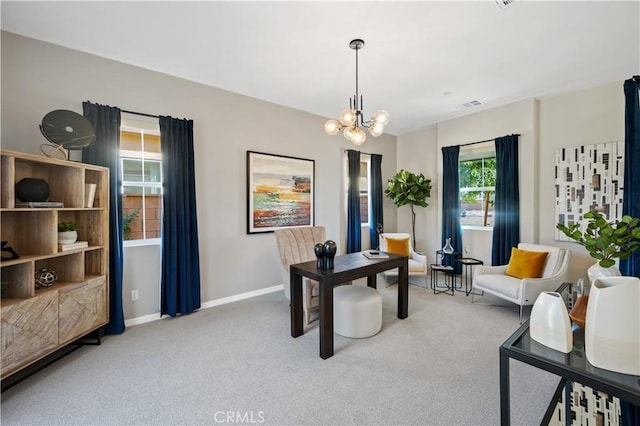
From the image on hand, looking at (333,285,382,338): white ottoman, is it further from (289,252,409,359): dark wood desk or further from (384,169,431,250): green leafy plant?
(384,169,431,250): green leafy plant

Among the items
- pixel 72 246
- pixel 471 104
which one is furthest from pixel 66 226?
pixel 471 104

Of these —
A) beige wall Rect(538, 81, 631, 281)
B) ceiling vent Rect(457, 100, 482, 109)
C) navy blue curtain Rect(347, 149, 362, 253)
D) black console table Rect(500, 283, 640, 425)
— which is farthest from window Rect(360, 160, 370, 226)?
black console table Rect(500, 283, 640, 425)

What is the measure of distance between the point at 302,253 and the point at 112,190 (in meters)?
2.25

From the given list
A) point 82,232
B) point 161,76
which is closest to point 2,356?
point 82,232

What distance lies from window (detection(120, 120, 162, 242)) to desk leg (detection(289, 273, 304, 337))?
180 centimetres

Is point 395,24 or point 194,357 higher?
point 395,24

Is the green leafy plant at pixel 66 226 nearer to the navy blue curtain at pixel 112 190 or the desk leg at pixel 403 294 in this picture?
the navy blue curtain at pixel 112 190

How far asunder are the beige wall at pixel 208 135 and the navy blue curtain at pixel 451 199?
1.92 metres

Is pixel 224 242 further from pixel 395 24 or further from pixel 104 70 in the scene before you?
pixel 395 24

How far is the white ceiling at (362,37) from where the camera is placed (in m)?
2.19

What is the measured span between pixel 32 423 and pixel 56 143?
2133 mm

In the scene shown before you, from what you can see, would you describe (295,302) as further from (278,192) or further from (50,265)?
(50,265)

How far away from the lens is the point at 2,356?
1846 mm

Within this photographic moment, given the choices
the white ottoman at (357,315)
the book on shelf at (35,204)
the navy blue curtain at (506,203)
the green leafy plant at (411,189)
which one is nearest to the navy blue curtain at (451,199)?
the green leafy plant at (411,189)
